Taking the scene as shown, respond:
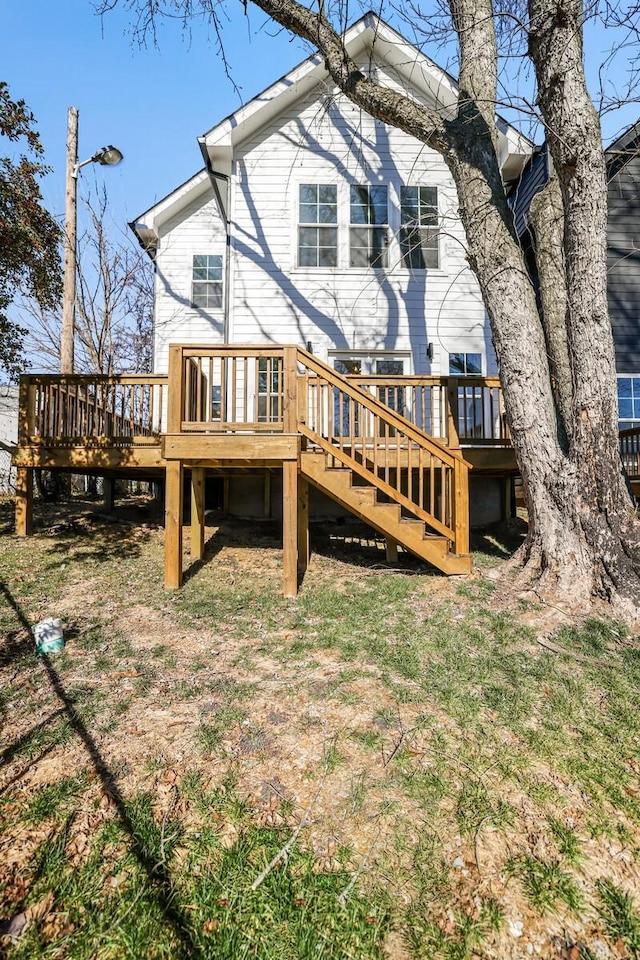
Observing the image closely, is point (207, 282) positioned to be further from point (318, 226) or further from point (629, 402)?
point (629, 402)

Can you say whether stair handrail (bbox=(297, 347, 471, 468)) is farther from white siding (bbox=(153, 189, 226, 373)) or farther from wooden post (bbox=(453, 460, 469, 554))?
white siding (bbox=(153, 189, 226, 373))

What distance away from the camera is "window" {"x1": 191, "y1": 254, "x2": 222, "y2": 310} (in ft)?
37.1

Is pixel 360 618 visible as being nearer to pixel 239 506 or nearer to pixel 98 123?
pixel 239 506

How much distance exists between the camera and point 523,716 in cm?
301

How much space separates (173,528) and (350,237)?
660 cm

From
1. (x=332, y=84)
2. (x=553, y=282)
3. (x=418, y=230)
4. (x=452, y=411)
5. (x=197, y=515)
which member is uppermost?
(x=332, y=84)

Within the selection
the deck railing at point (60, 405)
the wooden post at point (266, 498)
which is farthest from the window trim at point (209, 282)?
the wooden post at point (266, 498)

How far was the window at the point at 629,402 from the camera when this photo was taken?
9.84 meters

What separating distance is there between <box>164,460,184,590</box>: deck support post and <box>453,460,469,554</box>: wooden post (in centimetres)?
309

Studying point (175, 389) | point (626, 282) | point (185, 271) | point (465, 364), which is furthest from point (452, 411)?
point (185, 271)

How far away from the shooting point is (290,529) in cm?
533

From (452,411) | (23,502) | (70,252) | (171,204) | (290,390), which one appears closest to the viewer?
(290,390)

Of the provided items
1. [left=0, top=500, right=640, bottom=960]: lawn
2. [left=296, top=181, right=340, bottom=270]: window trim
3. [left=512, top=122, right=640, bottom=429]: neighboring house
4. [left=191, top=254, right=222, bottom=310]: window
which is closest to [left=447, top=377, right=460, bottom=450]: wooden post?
[left=0, top=500, right=640, bottom=960]: lawn

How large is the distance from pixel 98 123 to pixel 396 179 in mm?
6797
